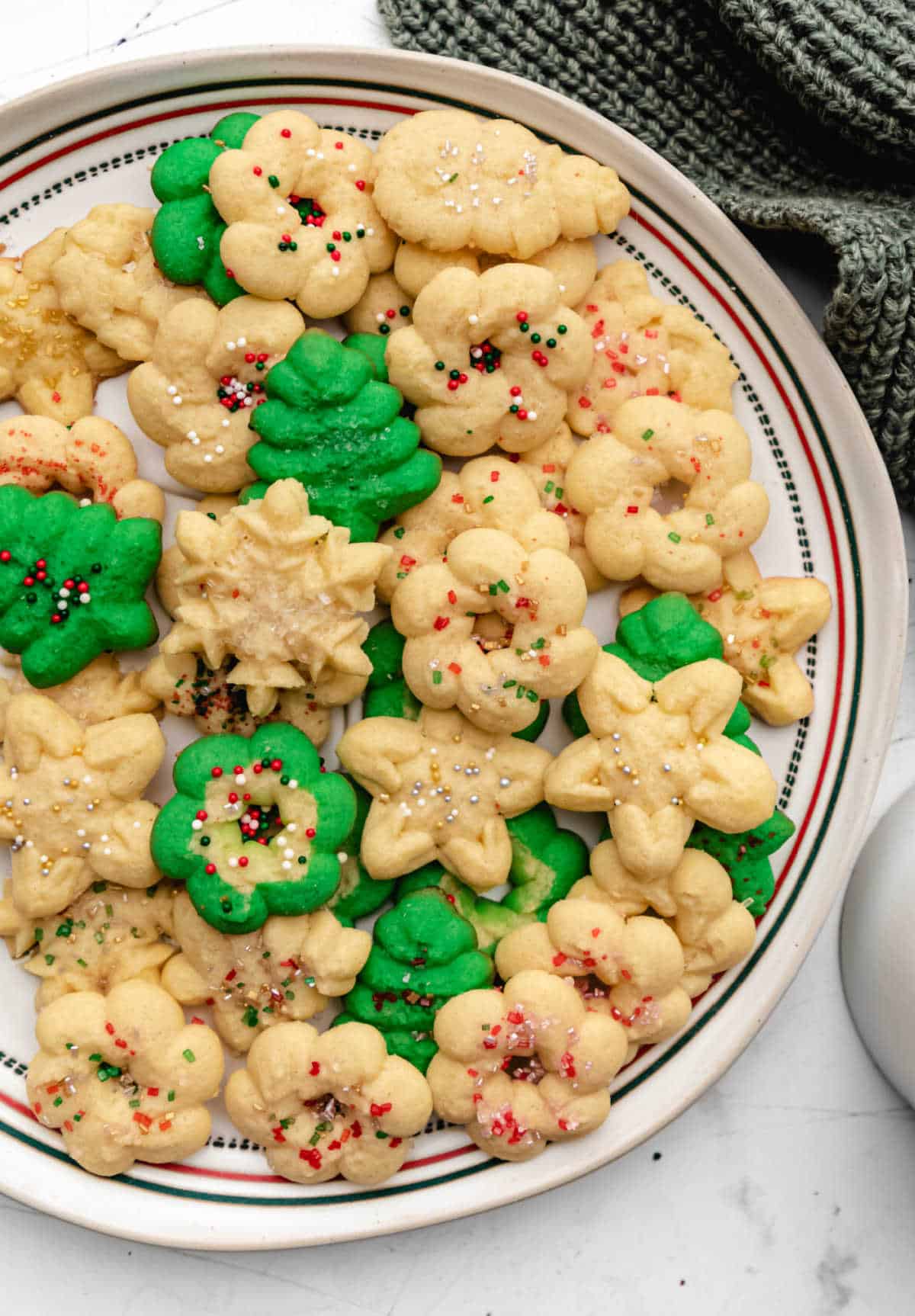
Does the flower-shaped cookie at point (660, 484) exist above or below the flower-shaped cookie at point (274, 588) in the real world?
above

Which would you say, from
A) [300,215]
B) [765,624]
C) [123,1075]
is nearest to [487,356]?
[300,215]

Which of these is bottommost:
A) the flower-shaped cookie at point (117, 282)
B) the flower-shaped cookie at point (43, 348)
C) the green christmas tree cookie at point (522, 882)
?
the green christmas tree cookie at point (522, 882)

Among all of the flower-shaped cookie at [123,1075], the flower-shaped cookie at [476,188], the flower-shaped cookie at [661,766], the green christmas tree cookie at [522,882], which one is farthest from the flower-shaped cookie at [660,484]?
the flower-shaped cookie at [123,1075]

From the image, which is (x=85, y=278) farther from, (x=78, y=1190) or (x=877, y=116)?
(x=78, y=1190)

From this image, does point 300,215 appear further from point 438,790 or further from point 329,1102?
point 329,1102

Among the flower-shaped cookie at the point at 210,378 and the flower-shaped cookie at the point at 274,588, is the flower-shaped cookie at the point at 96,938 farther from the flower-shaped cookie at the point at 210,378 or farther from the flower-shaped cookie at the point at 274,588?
the flower-shaped cookie at the point at 210,378

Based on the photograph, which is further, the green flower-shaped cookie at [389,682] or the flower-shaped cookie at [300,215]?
the green flower-shaped cookie at [389,682]

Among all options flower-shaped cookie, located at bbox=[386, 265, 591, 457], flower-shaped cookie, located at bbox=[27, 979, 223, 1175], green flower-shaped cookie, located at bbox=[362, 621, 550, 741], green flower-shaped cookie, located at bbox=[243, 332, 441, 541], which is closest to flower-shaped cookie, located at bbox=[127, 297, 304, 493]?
green flower-shaped cookie, located at bbox=[243, 332, 441, 541]
